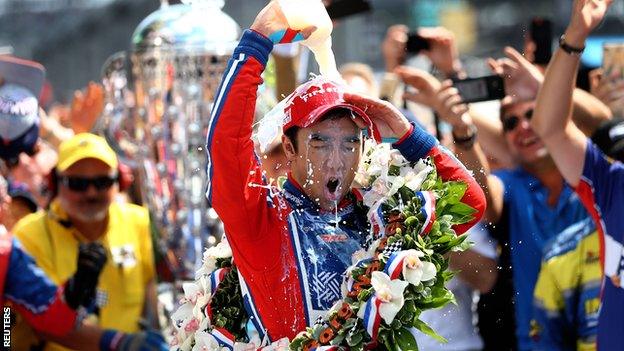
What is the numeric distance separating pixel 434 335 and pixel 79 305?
9.68ft

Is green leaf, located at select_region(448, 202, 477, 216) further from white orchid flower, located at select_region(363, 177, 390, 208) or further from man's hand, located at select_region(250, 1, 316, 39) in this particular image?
man's hand, located at select_region(250, 1, 316, 39)

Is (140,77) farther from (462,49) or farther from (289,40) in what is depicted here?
(462,49)

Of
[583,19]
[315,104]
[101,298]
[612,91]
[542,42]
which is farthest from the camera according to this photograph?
[542,42]

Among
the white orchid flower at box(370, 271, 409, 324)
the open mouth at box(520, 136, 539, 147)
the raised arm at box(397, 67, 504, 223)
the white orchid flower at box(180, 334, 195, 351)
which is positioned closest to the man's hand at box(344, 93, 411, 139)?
the white orchid flower at box(370, 271, 409, 324)

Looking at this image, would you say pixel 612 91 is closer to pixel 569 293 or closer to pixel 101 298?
pixel 569 293

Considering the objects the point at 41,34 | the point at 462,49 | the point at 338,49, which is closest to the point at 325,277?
the point at 338,49

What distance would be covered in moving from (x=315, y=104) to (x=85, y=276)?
2.80 metres

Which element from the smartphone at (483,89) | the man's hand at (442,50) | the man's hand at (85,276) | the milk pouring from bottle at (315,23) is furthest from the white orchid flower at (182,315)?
the man's hand at (442,50)

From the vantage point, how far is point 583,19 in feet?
19.3

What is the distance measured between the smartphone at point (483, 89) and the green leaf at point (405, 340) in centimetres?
230

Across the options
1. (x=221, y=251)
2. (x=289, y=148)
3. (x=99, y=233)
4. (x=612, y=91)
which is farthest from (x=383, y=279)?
(x=99, y=233)

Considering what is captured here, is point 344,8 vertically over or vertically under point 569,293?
over

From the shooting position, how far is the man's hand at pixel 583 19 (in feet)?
19.3

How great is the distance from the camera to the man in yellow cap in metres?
7.56
